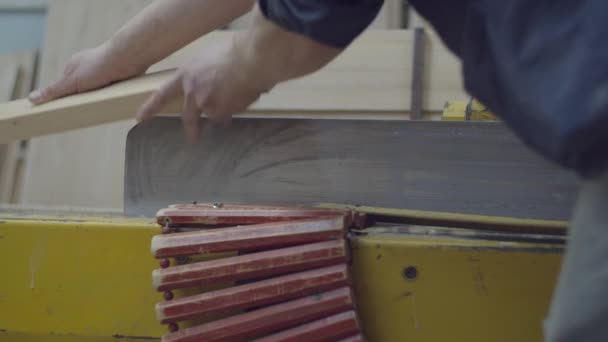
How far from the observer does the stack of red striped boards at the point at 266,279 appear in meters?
0.91

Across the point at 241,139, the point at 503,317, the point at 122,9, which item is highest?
the point at 122,9

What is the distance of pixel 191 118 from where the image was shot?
1.04m

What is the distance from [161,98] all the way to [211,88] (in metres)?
0.13

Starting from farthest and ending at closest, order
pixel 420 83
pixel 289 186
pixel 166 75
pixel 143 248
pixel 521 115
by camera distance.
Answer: pixel 420 83 < pixel 166 75 < pixel 289 186 < pixel 143 248 < pixel 521 115

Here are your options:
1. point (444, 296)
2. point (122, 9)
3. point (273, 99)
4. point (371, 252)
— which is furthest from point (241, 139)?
point (122, 9)

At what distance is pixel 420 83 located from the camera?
2.37 m

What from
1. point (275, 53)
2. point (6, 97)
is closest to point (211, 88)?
point (275, 53)

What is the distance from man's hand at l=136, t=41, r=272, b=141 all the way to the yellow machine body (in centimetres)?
18

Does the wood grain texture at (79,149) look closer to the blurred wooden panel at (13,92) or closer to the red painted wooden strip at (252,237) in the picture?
the blurred wooden panel at (13,92)

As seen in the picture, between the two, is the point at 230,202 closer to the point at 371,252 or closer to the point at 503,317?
the point at 371,252

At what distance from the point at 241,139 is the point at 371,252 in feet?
1.07

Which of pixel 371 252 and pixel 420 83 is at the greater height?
pixel 420 83

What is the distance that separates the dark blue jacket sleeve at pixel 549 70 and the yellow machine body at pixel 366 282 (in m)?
0.38

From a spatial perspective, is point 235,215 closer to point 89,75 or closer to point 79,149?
point 89,75
